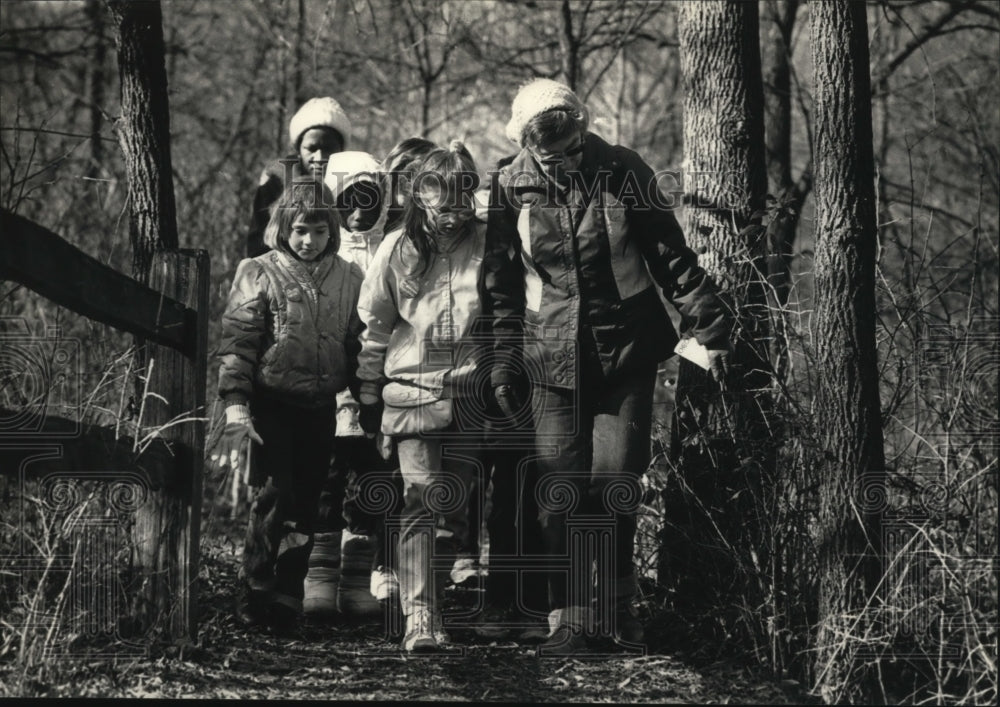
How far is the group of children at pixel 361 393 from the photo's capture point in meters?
4.72

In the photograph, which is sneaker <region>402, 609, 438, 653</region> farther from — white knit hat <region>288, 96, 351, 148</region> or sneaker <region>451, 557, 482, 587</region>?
white knit hat <region>288, 96, 351, 148</region>

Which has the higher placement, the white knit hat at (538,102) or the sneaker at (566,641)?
the white knit hat at (538,102)

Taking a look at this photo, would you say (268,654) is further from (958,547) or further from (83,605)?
(958,547)

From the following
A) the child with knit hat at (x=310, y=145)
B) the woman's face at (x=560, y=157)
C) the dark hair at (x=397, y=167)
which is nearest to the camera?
the woman's face at (x=560, y=157)

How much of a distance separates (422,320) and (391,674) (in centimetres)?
126

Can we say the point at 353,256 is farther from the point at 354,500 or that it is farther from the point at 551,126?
the point at 551,126

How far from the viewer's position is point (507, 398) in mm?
4672

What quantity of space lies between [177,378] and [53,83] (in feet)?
32.3

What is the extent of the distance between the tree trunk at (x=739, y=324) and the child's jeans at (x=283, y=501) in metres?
1.38

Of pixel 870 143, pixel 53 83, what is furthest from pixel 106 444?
pixel 53 83

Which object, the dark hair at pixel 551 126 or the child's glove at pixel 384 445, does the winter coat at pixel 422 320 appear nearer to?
the child's glove at pixel 384 445

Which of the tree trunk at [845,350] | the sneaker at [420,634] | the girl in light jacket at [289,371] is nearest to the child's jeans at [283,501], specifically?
the girl in light jacket at [289,371]

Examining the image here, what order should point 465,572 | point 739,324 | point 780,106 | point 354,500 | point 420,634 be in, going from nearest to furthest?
point 420,634 < point 739,324 < point 354,500 < point 465,572 < point 780,106

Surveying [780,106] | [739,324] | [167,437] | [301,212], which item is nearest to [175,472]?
[167,437]
